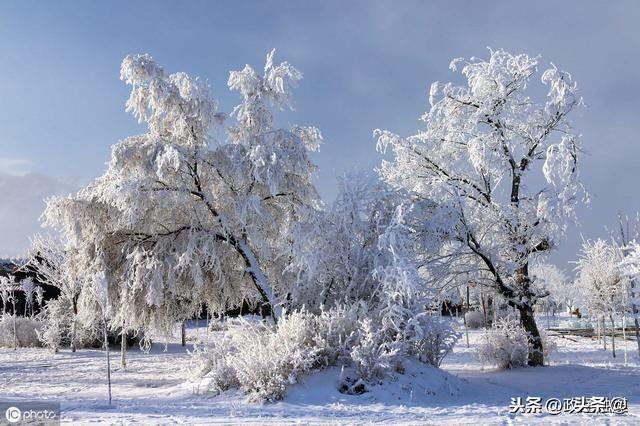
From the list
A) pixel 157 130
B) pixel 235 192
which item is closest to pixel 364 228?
pixel 235 192

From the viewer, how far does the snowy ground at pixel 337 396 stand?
8500 millimetres

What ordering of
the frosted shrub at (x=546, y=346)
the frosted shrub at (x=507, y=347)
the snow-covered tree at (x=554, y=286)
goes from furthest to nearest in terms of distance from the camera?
1. the snow-covered tree at (x=554, y=286)
2. the frosted shrub at (x=546, y=346)
3. the frosted shrub at (x=507, y=347)

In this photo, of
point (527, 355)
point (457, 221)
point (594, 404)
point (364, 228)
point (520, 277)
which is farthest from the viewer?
point (520, 277)

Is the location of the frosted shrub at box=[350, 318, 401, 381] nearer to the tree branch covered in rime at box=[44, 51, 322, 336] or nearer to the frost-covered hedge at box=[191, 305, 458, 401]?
the frost-covered hedge at box=[191, 305, 458, 401]

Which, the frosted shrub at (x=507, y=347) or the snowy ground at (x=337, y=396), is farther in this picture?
the frosted shrub at (x=507, y=347)

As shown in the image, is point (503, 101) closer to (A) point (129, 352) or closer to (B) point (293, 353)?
(B) point (293, 353)

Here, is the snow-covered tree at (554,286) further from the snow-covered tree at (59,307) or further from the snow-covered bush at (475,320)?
the snow-covered tree at (59,307)

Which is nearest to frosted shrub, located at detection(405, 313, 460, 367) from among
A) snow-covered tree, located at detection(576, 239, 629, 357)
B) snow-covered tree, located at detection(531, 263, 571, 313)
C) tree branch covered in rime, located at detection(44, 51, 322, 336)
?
tree branch covered in rime, located at detection(44, 51, 322, 336)

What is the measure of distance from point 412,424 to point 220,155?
30.5 ft

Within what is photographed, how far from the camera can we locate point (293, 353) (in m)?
10.2

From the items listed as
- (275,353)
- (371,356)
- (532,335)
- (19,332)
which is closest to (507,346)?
(532,335)

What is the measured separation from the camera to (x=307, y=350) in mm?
10484

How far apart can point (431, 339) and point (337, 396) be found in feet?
10.4

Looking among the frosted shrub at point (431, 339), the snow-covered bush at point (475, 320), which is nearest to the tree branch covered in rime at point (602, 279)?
the frosted shrub at point (431, 339)
